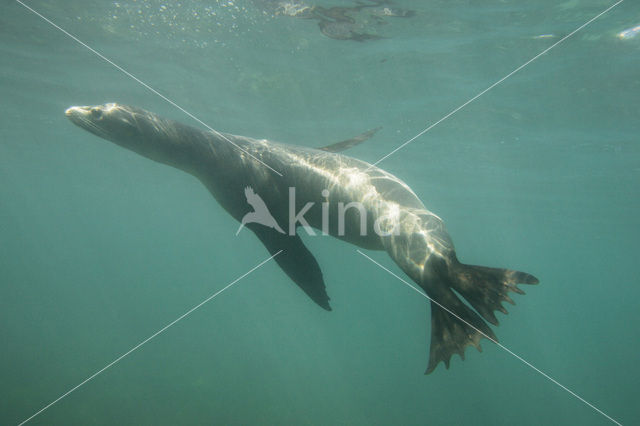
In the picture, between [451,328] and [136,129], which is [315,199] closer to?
[451,328]

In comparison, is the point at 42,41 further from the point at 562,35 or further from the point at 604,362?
the point at 604,362

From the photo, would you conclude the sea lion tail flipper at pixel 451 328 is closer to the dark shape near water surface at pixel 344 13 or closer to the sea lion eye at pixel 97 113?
the sea lion eye at pixel 97 113

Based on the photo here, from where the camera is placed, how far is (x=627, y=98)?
11.1 metres

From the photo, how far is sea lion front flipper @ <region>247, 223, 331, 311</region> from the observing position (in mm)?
4047

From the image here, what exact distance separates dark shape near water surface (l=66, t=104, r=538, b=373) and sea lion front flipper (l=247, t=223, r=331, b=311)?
0.01m

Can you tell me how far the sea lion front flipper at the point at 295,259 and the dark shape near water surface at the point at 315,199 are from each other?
12 millimetres

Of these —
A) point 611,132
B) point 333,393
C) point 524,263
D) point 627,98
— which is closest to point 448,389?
point 333,393

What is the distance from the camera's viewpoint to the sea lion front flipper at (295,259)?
405 cm

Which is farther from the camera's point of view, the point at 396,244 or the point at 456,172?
the point at 456,172

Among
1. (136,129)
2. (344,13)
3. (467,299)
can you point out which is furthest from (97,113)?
(344,13)

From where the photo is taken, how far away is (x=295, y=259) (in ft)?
13.6

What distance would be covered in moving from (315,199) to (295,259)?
88 cm

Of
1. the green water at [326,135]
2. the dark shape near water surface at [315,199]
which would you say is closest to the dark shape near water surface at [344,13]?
the green water at [326,135]

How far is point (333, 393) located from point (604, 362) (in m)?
36.1
